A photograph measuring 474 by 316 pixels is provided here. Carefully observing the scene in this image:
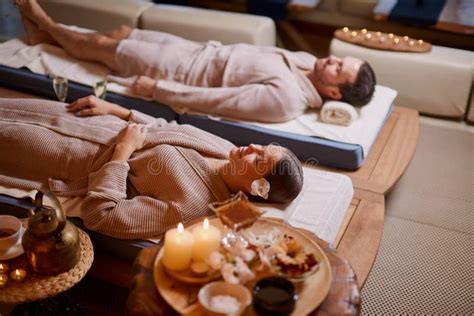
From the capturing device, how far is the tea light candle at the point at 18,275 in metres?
1.55

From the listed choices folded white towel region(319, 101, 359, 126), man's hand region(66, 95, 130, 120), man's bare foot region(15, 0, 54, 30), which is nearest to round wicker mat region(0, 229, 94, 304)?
man's hand region(66, 95, 130, 120)

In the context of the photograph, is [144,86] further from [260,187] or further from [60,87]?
[260,187]

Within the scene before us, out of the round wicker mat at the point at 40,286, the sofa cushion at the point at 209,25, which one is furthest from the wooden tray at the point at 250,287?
the sofa cushion at the point at 209,25

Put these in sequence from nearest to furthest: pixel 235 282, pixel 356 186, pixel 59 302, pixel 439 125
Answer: pixel 235 282
pixel 59 302
pixel 356 186
pixel 439 125

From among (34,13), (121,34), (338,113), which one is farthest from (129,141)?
(34,13)

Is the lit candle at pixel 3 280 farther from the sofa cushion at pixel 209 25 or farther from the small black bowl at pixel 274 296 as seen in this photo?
the sofa cushion at pixel 209 25

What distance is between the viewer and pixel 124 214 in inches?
73.5

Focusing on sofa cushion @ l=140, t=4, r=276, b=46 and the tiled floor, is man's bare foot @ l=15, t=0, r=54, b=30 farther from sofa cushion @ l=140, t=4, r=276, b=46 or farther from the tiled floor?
the tiled floor

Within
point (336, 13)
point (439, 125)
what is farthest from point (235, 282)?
point (336, 13)

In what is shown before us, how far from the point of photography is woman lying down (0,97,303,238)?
1.86 meters

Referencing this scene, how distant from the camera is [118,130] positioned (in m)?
2.24

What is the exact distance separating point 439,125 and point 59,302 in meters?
2.46

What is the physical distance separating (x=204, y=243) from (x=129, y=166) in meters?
0.67

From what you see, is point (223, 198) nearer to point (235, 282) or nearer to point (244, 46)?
point (235, 282)
